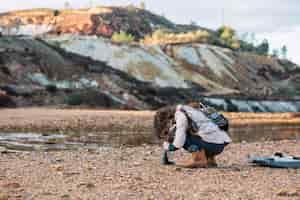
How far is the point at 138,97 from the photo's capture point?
83.3 metres

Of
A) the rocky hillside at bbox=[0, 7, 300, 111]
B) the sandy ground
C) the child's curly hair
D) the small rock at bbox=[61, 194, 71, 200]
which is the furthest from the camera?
the rocky hillside at bbox=[0, 7, 300, 111]

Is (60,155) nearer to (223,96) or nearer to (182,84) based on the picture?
(223,96)

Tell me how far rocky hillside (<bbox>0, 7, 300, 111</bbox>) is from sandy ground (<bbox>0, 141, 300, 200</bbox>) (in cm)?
5238

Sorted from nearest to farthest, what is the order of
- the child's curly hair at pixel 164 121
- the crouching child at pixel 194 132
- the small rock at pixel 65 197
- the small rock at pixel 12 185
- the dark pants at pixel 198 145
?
the small rock at pixel 65 197 < the small rock at pixel 12 185 < the crouching child at pixel 194 132 < the dark pants at pixel 198 145 < the child's curly hair at pixel 164 121

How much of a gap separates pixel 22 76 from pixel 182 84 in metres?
33.8

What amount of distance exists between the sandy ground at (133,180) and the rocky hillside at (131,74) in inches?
2062

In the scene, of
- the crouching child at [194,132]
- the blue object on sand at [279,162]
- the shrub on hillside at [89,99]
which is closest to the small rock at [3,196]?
the crouching child at [194,132]

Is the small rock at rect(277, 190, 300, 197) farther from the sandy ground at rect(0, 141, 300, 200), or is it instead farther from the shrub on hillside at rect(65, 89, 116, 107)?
the shrub on hillside at rect(65, 89, 116, 107)

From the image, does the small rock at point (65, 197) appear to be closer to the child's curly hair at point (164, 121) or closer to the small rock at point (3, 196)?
the small rock at point (3, 196)

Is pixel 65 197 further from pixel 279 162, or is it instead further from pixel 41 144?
pixel 41 144

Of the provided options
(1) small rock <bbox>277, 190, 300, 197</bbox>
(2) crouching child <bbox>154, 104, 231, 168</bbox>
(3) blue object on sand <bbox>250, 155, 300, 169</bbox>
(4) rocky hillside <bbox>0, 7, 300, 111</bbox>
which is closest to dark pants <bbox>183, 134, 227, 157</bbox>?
(2) crouching child <bbox>154, 104, 231, 168</bbox>

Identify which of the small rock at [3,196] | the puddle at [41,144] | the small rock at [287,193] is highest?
the small rock at [3,196]

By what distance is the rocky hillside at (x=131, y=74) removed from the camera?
78500mm

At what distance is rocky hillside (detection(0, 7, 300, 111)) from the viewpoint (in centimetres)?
→ 7850
